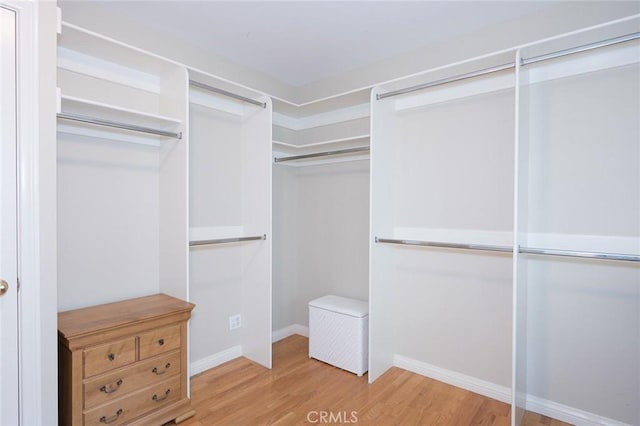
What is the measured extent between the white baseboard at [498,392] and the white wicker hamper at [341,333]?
1.19 feet

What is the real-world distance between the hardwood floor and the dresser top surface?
70 centimetres

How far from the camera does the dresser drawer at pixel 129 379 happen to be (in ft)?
5.88

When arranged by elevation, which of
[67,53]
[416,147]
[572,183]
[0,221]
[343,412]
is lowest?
[343,412]

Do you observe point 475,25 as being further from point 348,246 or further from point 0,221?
point 0,221

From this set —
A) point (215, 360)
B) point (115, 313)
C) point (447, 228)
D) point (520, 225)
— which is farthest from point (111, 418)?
point (520, 225)

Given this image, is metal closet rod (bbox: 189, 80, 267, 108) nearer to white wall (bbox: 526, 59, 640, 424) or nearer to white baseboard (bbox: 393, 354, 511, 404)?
white wall (bbox: 526, 59, 640, 424)

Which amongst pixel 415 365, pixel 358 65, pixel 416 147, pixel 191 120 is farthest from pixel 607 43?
pixel 191 120

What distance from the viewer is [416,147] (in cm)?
275

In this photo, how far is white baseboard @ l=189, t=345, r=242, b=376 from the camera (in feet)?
8.97

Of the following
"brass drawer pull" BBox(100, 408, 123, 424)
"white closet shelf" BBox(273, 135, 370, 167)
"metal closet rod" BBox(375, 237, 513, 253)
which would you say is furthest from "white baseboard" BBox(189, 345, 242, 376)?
"white closet shelf" BBox(273, 135, 370, 167)

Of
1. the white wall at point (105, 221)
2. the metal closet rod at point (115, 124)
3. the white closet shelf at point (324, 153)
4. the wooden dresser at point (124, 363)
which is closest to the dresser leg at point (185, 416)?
the wooden dresser at point (124, 363)

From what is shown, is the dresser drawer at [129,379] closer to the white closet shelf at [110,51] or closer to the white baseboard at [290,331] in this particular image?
the white baseboard at [290,331]

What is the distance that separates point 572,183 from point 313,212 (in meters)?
2.09

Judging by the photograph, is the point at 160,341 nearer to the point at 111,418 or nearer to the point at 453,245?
the point at 111,418
